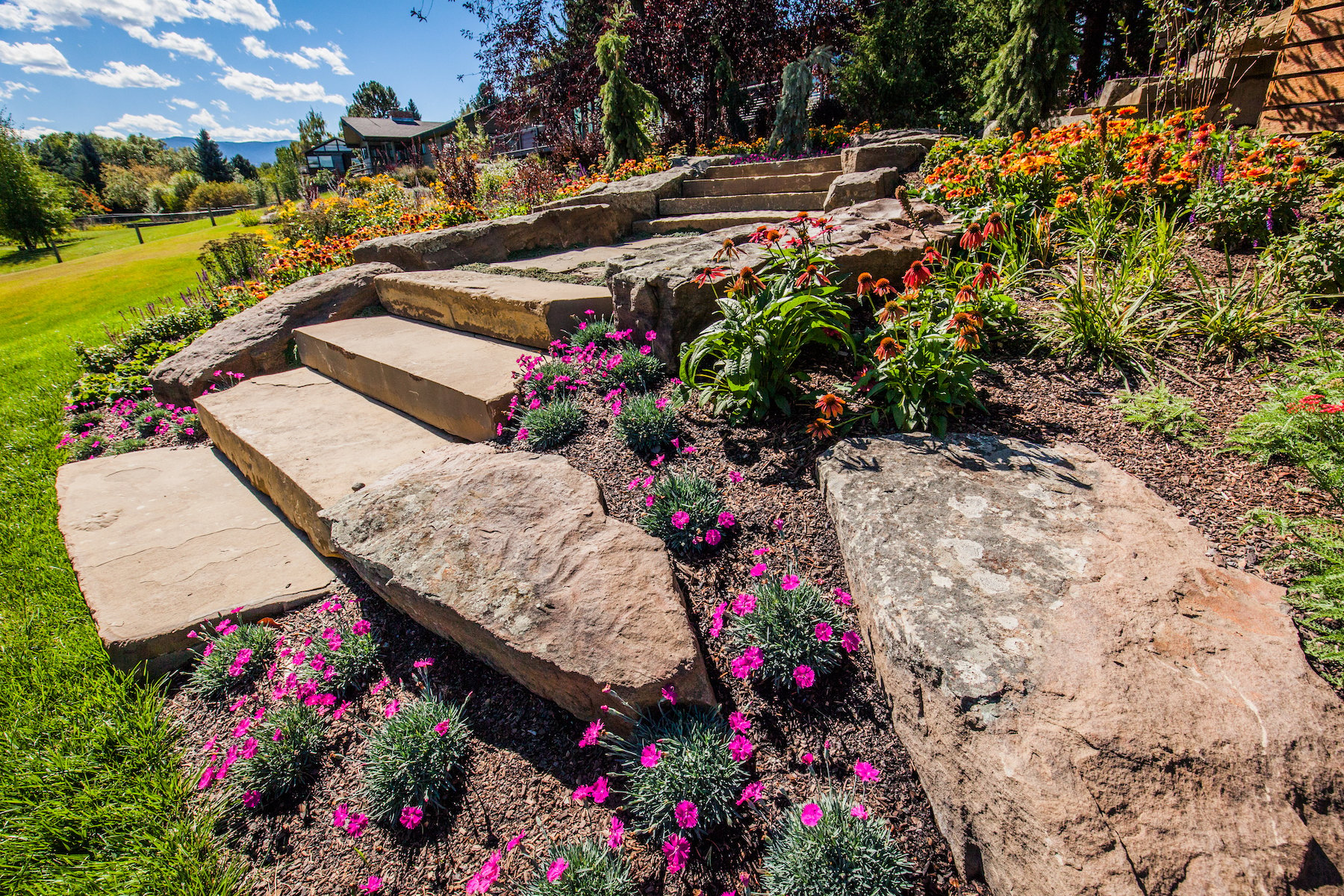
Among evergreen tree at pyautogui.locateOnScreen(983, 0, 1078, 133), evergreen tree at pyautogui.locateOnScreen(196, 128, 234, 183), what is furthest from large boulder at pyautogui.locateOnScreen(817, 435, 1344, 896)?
evergreen tree at pyautogui.locateOnScreen(196, 128, 234, 183)

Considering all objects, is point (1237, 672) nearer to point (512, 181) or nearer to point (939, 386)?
point (939, 386)

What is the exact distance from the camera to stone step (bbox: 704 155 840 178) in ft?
23.5

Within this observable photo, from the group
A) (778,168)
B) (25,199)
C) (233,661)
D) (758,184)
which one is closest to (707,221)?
(758,184)

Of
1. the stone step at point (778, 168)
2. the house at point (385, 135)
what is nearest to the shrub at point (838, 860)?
the stone step at point (778, 168)

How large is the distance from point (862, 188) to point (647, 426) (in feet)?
12.1

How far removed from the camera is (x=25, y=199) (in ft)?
80.2

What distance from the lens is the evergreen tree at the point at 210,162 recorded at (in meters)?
53.1

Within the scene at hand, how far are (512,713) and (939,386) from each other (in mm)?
2158

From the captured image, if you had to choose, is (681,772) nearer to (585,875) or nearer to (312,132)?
(585,875)

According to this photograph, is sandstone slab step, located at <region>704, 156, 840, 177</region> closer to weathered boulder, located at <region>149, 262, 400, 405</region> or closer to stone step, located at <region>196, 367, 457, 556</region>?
weathered boulder, located at <region>149, 262, 400, 405</region>

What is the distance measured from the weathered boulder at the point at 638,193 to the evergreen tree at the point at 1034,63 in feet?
16.6

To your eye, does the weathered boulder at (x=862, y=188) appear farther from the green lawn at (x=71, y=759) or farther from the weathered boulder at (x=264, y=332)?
the green lawn at (x=71, y=759)

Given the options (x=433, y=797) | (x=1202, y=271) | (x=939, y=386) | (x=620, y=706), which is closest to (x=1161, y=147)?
(x=1202, y=271)

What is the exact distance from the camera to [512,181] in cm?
1021
